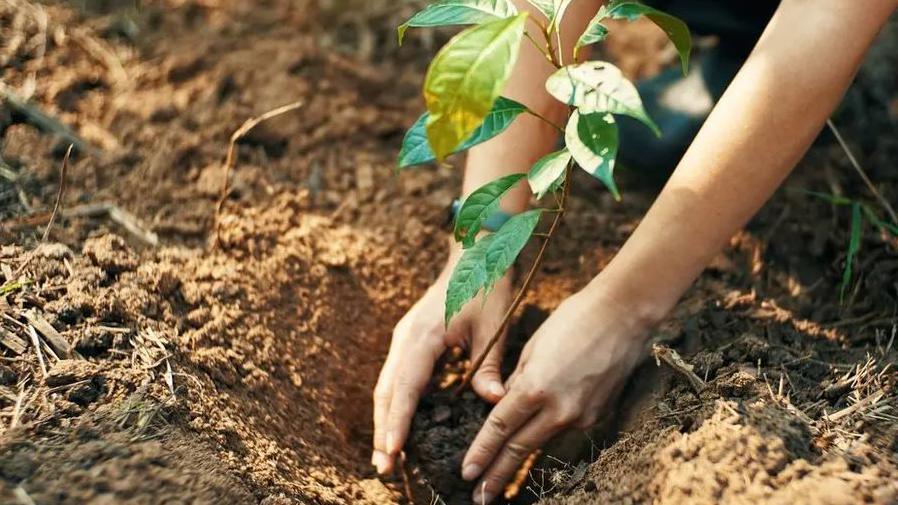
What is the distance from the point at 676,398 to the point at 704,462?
19cm

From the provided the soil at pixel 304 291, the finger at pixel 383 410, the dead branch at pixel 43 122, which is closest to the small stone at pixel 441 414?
the soil at pixel 304 291

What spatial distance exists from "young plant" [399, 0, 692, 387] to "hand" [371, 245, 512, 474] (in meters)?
0.29

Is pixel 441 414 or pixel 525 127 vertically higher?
pixel 525 127

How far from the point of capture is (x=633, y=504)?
4.13 ft

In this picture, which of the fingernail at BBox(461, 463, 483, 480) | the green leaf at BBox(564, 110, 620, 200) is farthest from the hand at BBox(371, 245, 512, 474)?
the green leaf at BBox(564, 110, 620, 200)

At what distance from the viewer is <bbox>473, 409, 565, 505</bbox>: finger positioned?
4.87ft

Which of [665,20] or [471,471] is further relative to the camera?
[471,471]

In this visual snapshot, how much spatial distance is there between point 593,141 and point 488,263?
26cm

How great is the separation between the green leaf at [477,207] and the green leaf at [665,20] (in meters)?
0.26

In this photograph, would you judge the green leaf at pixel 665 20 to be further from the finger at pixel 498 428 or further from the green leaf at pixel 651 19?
the finger at pixel 498 428

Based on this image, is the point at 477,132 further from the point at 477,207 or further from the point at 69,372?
the point at 69,372

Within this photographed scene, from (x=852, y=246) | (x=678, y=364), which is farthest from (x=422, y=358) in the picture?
(x=852, y=246)

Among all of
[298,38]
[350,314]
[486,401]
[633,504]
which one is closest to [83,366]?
[350,314]

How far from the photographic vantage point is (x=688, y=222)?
4.63ft
